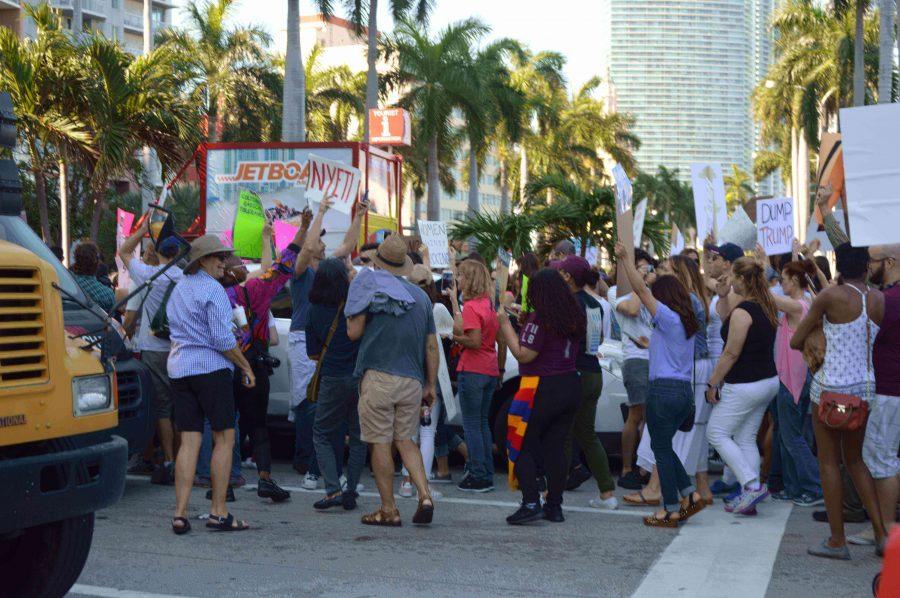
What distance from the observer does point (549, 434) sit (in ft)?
27.3

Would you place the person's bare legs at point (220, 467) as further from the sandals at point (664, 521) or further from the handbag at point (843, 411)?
the handbag at point (843, 411)

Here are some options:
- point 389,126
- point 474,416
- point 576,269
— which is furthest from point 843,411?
point 389,126

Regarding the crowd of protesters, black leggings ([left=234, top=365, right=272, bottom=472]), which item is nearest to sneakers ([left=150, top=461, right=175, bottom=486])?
the crowd of protesters

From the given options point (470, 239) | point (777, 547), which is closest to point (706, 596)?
point (777, 547)

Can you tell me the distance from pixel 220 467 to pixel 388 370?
127 cm

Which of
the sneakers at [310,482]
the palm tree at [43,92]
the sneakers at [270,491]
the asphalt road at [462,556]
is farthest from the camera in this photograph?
the palm tree at [43,92]

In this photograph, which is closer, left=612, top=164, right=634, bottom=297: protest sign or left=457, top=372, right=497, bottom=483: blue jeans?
left=612, top=164, right=634, bottom=297: protest sign

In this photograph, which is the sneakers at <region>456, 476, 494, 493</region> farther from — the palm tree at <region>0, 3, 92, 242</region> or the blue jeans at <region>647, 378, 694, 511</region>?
the palm tree at <region>0, 3, 92, 242</region>

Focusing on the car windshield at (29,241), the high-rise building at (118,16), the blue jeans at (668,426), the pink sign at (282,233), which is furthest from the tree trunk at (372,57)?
the high-rise building at (118,16)

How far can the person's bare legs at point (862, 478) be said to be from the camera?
7.23m

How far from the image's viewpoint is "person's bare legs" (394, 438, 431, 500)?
8109 mm

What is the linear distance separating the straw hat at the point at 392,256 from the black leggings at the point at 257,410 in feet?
5.05

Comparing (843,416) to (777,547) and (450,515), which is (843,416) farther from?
(450,515)

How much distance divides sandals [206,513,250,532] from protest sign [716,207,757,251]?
22.4 feet
